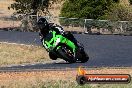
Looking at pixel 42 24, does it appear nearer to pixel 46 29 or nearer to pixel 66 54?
pixel 46 29

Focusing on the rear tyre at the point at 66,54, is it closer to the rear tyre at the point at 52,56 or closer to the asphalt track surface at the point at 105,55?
the rear tyre at the point at 52,56

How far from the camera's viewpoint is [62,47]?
5.92 m

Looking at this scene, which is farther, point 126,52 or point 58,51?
point 126,52

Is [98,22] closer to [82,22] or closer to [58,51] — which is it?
[82,22]

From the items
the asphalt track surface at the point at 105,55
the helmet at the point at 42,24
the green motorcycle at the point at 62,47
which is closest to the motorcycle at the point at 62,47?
the green motorcycle at the point at 62,47

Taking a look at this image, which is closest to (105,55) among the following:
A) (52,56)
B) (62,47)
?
(52,56)

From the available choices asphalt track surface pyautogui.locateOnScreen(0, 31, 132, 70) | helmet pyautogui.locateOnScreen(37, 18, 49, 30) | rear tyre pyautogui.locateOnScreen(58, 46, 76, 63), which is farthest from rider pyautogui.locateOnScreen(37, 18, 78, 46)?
asphalt track surface pyautogui.locateOnScreen(0, 31, 132, 70)

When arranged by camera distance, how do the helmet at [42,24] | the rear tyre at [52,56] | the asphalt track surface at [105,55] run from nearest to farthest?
the helmet at [42,24] < the rear tyre at [52,56] < the asphalt track surface at [105,55]

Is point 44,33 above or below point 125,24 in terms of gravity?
above

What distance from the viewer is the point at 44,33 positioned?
19.3 feet

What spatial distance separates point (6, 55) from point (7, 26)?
48.5 meters

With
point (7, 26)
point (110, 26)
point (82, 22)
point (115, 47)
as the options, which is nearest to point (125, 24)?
point (110, 26)

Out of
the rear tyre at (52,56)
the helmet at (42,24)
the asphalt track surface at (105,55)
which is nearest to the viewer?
the helmet at (42,24)

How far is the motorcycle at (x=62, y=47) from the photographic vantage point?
5852 millimetres
